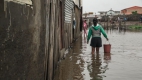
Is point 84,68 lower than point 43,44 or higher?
lower

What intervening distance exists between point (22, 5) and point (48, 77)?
2.54m

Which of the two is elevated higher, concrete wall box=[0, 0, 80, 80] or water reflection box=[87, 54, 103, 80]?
concrete wall box=[0, 0, 80, 80]

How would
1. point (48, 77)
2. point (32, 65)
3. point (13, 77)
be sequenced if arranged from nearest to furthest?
1. point (13, 77)
2. point (32, 65)
3. point (48, 77)

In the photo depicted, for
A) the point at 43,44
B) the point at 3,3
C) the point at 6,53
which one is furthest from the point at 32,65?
the point at 3,3

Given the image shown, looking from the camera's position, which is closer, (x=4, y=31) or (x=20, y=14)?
(x=4, y=31)

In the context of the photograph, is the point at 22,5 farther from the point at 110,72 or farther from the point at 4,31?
the point at 110,72

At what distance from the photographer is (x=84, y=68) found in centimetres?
856

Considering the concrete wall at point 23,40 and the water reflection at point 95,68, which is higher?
the concrete wall at point 23,40

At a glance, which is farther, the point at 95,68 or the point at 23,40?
the point at 95,68

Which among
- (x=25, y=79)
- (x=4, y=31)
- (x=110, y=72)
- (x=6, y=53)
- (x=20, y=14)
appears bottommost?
(x=110, y=72)

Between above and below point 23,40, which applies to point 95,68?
below

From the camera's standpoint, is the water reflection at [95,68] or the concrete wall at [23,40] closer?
the concrete wall at [23,40]

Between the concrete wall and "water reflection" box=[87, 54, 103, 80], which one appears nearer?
the concrete wall

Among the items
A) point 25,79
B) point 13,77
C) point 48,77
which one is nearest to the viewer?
point 13,77
